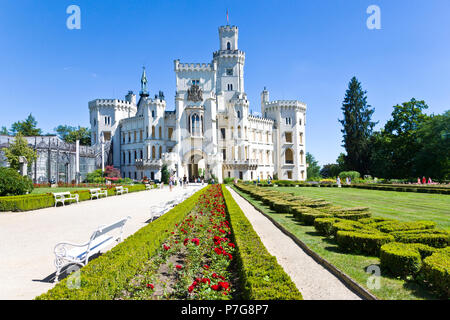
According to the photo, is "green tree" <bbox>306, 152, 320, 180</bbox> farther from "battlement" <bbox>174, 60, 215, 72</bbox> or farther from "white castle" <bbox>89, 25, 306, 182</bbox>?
"battlement" <bbox>174, 60, 215, 72</bbox>

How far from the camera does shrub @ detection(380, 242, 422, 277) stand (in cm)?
496

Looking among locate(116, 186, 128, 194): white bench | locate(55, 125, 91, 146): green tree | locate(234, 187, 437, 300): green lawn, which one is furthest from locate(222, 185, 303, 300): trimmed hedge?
locate(55, 125, 91, 146): green tree

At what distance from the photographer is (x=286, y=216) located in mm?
12023

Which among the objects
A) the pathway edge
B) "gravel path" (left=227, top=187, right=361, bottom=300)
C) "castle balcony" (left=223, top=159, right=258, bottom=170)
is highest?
"castle balcony" (left=223, top=159, right=258, bottom=170)

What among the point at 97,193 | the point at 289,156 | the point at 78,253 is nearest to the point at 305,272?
the point at 78,253

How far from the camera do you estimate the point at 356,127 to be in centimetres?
5331

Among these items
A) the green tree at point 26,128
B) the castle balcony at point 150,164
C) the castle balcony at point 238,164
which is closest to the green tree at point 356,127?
the castle balcony at point 238,164

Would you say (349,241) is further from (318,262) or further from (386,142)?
(386,142)

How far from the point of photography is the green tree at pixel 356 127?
2058 inches

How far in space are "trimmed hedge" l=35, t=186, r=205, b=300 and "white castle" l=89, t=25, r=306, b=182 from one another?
42.7 metres

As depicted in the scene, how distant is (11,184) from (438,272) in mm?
19502

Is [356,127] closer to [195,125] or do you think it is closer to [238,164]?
[238,164]

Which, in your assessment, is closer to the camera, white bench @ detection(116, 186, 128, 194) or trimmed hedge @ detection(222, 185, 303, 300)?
trimmed hedge @ detection(222, 185, 303, 300)

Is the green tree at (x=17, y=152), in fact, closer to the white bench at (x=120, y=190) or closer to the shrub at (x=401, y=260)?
the white bench at (x=120, y=190)
